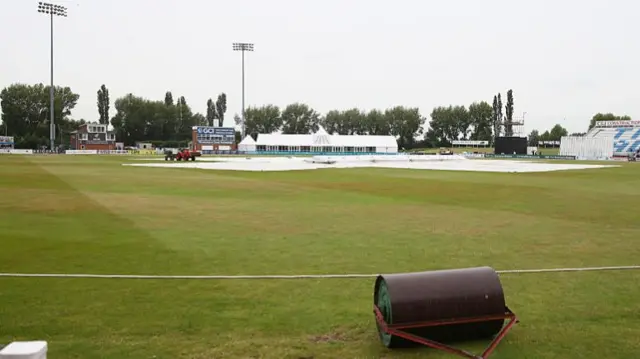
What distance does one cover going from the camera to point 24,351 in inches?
161

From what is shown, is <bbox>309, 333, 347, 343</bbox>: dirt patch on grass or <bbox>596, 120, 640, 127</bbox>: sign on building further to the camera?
<bbox>596, 120, 640, 127</bbox>: sign on building

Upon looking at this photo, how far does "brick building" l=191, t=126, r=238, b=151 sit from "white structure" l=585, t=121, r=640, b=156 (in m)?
89.4

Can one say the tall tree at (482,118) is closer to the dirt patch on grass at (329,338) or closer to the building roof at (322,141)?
the building roof at (322,141)

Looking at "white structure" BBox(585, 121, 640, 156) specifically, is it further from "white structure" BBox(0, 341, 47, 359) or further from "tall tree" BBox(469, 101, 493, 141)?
"white structure" BBox(0, 341, 47, 359)

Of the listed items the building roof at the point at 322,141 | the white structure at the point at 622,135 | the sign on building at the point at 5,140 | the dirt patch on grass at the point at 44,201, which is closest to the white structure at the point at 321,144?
the building roof at the point at 322,141

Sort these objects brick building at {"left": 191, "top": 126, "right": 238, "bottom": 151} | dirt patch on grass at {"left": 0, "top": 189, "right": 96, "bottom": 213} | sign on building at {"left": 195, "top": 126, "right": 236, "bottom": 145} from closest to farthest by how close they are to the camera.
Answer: dirt patch on grass at {"left": 0, "top": 189, "right": 96, "bottom": 213}
brick building at {"left": 191, "top": 126, "right": 238, "bottom": 151}
sign on building at {"left": 195, "top": 126, "right": 236, "bottom": 145}

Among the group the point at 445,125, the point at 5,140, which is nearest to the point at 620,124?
the point at 445,125

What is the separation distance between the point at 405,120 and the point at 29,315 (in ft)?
641

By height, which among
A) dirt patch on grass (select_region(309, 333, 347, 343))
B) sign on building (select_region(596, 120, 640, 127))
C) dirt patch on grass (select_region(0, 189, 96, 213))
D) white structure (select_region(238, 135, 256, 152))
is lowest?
dirt patch on grass (select_region(309, 333, 347, 343))

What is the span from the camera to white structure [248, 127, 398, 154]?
143250mm

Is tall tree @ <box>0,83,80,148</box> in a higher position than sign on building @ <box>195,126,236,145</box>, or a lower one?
higher

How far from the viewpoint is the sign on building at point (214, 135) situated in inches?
5748

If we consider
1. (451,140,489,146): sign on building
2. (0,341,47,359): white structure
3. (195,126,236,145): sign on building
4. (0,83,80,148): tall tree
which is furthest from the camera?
(451,140,489,146): sign on building

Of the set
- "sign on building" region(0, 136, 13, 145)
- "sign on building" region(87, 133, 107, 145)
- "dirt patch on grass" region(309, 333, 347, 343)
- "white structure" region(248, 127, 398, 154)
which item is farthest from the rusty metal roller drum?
"sign on building" region(0, 136, 13, 145)
